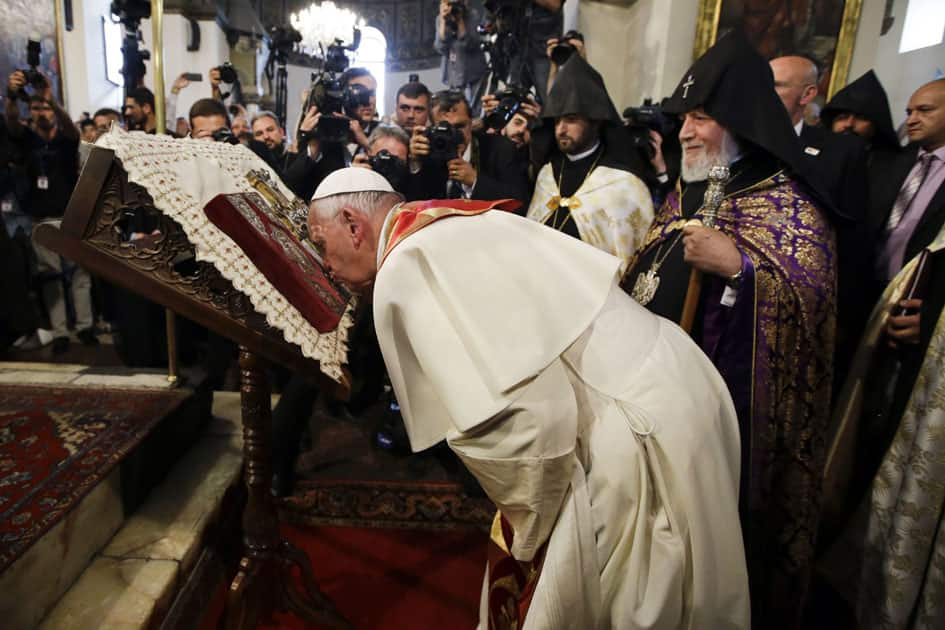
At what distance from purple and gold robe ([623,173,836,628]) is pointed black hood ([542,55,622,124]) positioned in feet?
3.77

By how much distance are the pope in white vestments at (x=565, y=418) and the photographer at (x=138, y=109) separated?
3.71 metres

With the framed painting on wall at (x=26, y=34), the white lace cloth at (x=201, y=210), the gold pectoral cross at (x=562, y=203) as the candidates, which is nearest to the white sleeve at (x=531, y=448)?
the white lace cloth at (x=201, y=210)

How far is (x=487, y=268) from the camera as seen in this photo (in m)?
1.19

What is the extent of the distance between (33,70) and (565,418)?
4868 millimetres

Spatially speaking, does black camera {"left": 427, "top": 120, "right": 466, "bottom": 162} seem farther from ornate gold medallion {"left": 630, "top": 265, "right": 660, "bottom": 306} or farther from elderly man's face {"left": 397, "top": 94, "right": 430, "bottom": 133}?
ornate gold medallion {"left": 630, "top": 265, "right": 660, "bottom": 306}

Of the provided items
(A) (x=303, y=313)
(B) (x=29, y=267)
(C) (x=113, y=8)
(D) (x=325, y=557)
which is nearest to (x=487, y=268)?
(A) (x=303, y=313)

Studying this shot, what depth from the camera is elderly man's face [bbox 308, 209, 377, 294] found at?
151 centimetres

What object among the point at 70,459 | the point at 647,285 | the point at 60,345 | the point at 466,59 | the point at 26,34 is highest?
the point at 466,59

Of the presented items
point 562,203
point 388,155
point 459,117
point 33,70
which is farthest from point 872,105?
point 33,70

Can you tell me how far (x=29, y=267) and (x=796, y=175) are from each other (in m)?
5.66

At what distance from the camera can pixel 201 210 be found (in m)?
1.43

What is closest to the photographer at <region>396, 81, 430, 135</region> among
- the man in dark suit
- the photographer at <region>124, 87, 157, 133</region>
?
the photographer at <region>124, 87, 157, 133</region>

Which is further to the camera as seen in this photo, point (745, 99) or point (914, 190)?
point (914, 190)

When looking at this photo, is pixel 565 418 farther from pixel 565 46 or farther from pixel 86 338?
pixel 86 338
